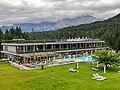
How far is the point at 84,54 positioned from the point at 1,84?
29797 millimetres

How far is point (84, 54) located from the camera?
51.0 m

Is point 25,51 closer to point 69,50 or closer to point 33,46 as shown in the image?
point 33,46

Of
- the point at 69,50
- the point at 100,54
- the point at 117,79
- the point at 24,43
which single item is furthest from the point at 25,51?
the point at 117,79

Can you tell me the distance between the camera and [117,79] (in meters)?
26.0

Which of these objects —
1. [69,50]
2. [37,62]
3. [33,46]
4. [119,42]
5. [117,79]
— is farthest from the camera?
[119,42]

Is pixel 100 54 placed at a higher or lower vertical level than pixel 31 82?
higher

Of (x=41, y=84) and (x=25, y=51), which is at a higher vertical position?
(x=25, y=51)

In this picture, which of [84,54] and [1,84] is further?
[84,54]

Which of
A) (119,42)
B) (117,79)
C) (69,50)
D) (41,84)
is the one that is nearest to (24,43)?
(69,50)

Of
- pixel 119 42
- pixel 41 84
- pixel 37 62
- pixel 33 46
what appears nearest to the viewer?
pixel 41 84

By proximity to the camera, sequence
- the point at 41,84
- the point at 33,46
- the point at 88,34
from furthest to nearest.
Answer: the point at 88,34 < the point at 33,46 < the point at 41,84

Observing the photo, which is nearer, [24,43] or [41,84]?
[41,84]

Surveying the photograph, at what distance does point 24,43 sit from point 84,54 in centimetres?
1634

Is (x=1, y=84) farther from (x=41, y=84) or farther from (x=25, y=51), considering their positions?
(x=25, y=51)
